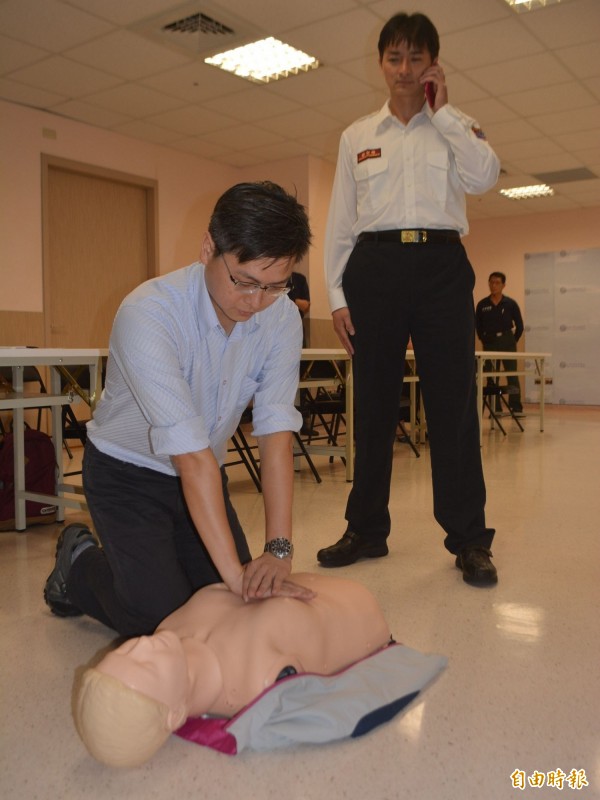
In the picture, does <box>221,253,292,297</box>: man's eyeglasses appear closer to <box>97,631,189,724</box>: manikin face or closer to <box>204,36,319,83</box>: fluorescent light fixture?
<box>97,631,189,724</box>: manikin face

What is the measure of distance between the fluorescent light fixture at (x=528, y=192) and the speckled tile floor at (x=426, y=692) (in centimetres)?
626

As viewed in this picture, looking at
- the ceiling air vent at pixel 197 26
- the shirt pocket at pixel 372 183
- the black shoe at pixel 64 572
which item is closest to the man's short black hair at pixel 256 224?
the black shoe at pixel 64 572

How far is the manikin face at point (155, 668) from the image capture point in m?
1.01

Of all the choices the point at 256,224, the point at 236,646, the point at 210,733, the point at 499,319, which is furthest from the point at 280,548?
the point at 499,319

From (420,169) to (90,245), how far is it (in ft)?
14.7

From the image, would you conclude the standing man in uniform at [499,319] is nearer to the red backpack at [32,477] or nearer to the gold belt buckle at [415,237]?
the red backpack at [32,477]

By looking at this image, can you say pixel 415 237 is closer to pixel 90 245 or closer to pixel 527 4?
pixel 527 4

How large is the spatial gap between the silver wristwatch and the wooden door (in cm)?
468

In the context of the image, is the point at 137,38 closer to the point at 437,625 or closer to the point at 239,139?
the point at 239,139

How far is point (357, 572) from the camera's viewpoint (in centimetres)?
219

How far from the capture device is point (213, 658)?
1.18 m

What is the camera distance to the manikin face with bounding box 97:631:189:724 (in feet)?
3.30

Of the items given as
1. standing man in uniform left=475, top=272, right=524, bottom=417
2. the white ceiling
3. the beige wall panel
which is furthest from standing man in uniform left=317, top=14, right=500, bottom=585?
standing man in uniform left=475, top=272, right=524, bottom=417

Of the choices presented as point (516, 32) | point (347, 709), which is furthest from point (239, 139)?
point (347, 709)
